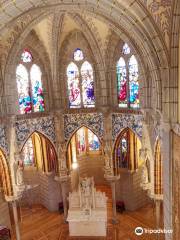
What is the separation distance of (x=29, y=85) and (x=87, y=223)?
26.0 ft

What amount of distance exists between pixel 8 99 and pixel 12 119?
3.41ft

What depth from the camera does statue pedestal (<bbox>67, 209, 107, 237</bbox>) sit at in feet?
45.4

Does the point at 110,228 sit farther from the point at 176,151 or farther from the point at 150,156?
the point at 176,151

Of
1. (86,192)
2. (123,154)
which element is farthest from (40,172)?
(123,154)

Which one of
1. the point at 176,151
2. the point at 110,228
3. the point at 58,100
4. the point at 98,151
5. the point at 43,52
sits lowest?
the point at 110,228

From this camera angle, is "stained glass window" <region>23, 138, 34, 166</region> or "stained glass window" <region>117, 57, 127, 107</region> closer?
"stained glass window" <region>117, 57, 127, 107</region>

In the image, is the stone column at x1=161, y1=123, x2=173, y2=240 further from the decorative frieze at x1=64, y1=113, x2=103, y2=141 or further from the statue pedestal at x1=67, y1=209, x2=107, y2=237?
the decorative frieze at x1=64, y1=113, x2=103, y2=141

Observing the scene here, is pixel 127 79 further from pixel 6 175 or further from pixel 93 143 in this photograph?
pixel 6 175

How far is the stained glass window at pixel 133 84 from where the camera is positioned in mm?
14486

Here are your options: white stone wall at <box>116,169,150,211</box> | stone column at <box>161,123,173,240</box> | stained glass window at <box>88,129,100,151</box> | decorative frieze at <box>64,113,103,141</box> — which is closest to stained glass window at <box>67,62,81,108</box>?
decorative frieze at <box>64,113,103,141</box>

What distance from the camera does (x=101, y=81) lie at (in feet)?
49.9

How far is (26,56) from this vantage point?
15.2 m

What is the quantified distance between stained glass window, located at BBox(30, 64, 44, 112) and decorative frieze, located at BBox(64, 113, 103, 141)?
5.21 ft

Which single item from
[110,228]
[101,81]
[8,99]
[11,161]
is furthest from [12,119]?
[110,228]
